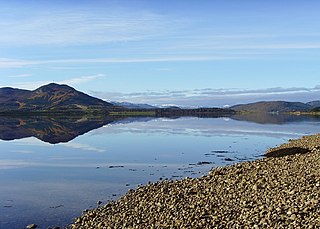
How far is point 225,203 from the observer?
1833 cm

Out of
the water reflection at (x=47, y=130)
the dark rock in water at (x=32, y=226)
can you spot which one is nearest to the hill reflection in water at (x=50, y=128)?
the water reflection at (x=47, y=130)

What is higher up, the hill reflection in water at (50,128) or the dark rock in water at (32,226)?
the hill reflection in water at (50,128)

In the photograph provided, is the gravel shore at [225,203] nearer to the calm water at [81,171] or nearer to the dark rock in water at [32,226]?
the dark rock in water at [32,226]

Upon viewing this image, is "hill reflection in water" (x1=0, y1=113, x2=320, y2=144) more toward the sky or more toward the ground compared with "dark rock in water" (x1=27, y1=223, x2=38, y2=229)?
more toward the sky

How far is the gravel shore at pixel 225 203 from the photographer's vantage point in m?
15.2

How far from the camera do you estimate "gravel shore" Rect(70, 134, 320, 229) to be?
1515 cm

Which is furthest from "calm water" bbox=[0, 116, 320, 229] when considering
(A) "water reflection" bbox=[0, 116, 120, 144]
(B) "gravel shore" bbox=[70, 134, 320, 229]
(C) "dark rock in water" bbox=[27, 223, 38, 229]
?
(A) "water reflection" bbox=[0, 116, 120, 144]

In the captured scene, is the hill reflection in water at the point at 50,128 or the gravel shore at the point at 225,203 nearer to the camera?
the gravel shore at the point at 225,203

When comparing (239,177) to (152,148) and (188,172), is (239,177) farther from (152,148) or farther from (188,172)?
(152,148)

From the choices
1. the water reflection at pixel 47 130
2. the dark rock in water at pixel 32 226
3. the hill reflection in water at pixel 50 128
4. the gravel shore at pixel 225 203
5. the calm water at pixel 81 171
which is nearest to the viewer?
the gravel shore at pixel 225 203

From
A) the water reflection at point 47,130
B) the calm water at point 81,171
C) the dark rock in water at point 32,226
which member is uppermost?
the water reflection at point 47,130

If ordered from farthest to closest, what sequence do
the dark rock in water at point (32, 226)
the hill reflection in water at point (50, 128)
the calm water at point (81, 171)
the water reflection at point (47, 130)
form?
the hill reflection in water at point (50, 128)
the water reflection at point (47, 130)
the calm water at point (81, 171)
the dark rock in water at point (32, 226)

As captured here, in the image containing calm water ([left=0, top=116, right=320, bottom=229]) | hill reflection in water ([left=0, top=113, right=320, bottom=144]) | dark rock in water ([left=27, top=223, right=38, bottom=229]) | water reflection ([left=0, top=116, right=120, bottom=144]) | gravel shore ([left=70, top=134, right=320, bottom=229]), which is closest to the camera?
gravel shore ([left=70, top=134, right=320, bottom=229])

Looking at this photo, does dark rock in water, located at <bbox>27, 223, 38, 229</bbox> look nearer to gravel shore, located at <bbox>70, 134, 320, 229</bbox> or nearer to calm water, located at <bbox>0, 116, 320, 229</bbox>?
calm water, located at <bbox>0, 116, 320, 229</bbox>
